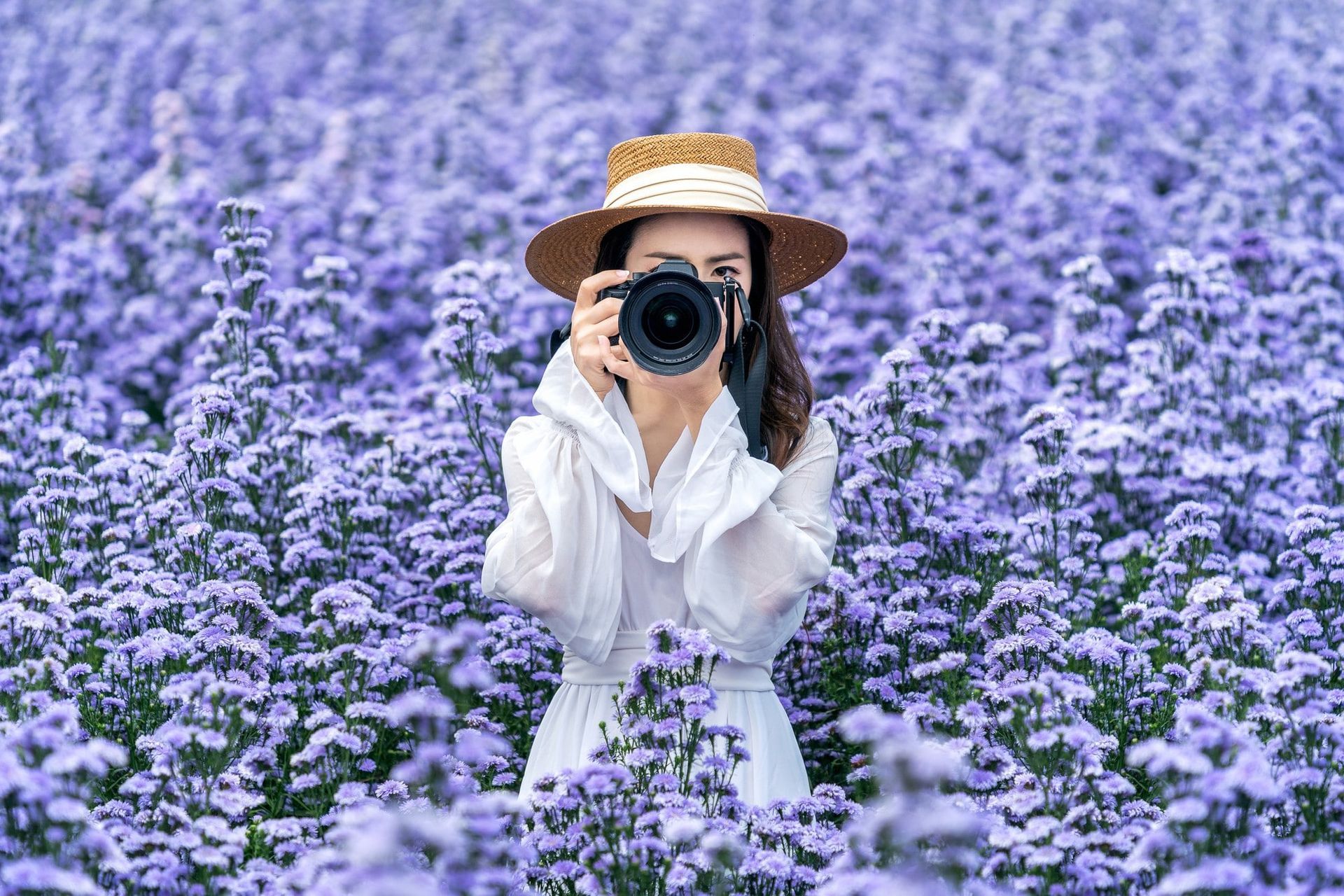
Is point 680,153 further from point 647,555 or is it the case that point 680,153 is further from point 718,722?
point 718,722

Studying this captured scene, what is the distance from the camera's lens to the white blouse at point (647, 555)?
10.6ft

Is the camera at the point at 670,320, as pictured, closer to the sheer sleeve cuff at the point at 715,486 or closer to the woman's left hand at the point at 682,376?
the woman's left hand at the point at 682,376

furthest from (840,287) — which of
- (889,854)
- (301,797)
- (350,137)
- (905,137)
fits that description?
(889,854)

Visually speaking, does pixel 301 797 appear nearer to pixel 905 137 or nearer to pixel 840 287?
pixel 840 287

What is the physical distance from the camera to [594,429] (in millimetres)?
3277

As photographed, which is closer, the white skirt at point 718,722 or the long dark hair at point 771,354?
the white skirt at point 718,722

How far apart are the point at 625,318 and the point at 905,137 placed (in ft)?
27.5

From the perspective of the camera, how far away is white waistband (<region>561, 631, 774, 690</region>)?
341cm

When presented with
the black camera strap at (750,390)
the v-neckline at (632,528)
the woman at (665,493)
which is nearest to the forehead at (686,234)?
the woman at (665,493)

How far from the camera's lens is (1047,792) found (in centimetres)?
285

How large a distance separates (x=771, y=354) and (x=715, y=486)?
69 centimetres

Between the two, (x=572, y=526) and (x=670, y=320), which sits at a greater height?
(x=670, y=320)

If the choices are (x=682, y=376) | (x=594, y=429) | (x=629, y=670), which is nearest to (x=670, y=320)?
(x=682, y=376)

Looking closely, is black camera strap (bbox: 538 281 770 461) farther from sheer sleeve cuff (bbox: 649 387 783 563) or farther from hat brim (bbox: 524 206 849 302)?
hat brim (bbox: 524 206 849 302)
